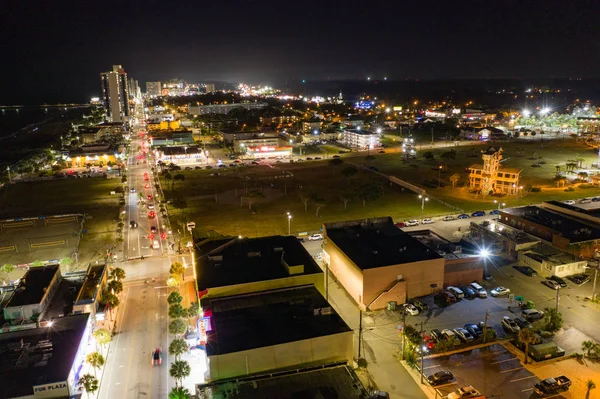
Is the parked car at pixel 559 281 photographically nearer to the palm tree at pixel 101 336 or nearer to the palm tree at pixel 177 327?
the palm tree at pixel 177 327

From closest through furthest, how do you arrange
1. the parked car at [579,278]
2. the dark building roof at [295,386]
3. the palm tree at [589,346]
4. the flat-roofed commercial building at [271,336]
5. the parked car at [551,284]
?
the dark building roof at [295,386] < the flat-roofed commercial building at [271,336] < the palm tree at [589,346] < the parked car at [551,284] < the parked car at [579,278]

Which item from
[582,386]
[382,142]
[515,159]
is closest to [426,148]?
[382,142]

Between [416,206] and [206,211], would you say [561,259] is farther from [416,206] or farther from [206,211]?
[206,211]

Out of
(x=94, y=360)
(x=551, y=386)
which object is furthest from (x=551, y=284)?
(x=94, y=360)

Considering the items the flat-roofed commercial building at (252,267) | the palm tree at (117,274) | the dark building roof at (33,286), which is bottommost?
the palm tree at (117,274)

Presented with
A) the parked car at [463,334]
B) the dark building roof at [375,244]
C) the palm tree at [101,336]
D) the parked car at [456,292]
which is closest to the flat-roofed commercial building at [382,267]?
the dark building roof at [375,244]

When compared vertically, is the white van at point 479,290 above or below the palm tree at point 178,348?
below

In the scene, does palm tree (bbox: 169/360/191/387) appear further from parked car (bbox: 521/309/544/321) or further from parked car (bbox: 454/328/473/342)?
parked car (bbox: 521/309/544/321)
